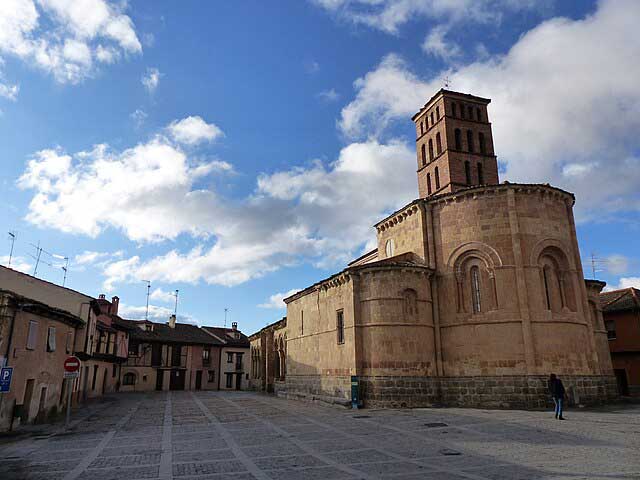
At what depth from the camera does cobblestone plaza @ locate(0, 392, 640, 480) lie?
9.52m

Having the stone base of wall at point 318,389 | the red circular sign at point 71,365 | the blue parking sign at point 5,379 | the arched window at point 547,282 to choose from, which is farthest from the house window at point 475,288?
the blue parking sign at point 5,379

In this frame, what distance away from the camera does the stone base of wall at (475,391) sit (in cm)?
2133

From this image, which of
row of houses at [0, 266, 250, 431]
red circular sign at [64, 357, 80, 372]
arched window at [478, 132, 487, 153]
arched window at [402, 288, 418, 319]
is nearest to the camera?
row of houses at [0, 266, 250, 431]

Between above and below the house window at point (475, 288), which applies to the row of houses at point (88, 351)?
below

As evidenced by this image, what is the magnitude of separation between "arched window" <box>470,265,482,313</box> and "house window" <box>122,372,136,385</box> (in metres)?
39.7

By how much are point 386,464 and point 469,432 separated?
547 cm

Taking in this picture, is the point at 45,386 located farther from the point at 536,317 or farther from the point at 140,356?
the point at 140,356

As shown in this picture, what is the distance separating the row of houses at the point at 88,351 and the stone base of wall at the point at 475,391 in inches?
542

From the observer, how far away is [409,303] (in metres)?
24.1

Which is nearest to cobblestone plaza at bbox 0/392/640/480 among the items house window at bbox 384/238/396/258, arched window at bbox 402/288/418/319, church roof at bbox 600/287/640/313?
arched window at bbox 402/288/418/319

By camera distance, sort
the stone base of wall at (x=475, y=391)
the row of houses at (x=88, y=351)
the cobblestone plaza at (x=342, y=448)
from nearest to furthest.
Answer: the cobblestone plaza at (x=342, y=448) < the row of houses at (x=88, y=351) < the stone base of wall at (x=475, y=391)

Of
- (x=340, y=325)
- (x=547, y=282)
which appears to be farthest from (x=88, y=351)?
(x=547, y=282)

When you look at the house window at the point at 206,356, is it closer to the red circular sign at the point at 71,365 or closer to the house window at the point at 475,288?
the red circular sign at the point at 71,365

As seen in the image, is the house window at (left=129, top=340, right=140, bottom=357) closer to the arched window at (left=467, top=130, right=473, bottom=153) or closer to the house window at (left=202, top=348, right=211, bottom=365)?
the house window at (left=202, top=348, right=211, bottom=365)
